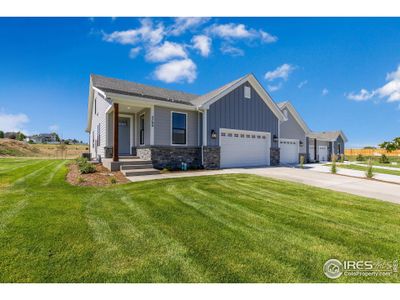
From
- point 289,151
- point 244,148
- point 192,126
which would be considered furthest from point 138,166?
point 289,151

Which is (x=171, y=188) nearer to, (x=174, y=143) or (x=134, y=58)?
(x=174, y=143)

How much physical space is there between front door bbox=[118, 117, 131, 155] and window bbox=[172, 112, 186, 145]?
3544 millimetres

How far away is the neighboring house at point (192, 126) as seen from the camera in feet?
34.1

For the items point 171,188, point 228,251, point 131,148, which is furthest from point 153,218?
point 131,148

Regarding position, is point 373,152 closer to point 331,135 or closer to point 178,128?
point 331,135

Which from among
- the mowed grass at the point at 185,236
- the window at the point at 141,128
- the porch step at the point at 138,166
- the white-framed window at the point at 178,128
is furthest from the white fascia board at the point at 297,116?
the mowed grass at the point at 185,236

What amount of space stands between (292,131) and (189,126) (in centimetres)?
1163

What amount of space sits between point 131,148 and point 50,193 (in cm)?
707

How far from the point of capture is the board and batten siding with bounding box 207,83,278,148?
11922 mm

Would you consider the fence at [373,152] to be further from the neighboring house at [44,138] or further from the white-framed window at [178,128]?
the neighboring house at [44,138]

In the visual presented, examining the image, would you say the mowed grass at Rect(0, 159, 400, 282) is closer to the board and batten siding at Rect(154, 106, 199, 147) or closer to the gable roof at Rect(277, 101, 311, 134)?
the board and batten siding at Rect(154, 106, 199, 147)

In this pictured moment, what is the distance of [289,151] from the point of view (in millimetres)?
17766

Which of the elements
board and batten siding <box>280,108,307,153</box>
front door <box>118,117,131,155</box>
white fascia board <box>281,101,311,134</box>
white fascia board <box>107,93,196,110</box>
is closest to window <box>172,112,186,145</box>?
white fascia board <box>107,93,196,110</box>

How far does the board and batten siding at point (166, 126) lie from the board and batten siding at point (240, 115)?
912 mm
